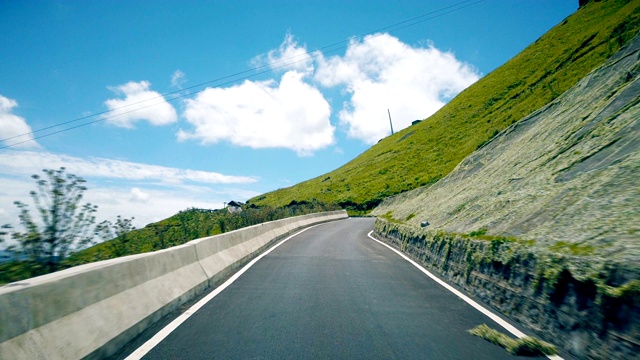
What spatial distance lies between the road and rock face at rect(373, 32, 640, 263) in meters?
2.08

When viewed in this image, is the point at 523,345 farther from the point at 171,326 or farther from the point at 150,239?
the point at 150,239

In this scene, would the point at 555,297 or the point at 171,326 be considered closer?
the point at 555,297

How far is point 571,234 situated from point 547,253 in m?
1.05

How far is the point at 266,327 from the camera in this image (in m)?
4.96

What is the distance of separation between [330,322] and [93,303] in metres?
2.96

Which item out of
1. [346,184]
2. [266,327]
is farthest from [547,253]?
[346,184]

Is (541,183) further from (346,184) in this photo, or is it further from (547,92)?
(346,184)

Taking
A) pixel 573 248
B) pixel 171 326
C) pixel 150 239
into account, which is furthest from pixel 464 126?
pixel 171 326

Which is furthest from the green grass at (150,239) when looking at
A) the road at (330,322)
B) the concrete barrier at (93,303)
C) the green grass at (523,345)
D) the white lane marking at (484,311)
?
the white lane marking at (484,311)

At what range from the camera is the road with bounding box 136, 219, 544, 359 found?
4152mm

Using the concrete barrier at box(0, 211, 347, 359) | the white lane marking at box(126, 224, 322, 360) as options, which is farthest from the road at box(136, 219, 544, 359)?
Result: the concrete barrier at box(0, 211, 347, 359)

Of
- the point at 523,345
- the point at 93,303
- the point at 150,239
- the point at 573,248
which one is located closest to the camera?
the point at 93,303

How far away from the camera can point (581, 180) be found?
27.2ft

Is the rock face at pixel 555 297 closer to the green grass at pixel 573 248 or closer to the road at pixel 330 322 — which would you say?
the green grass at pixel 573 248
